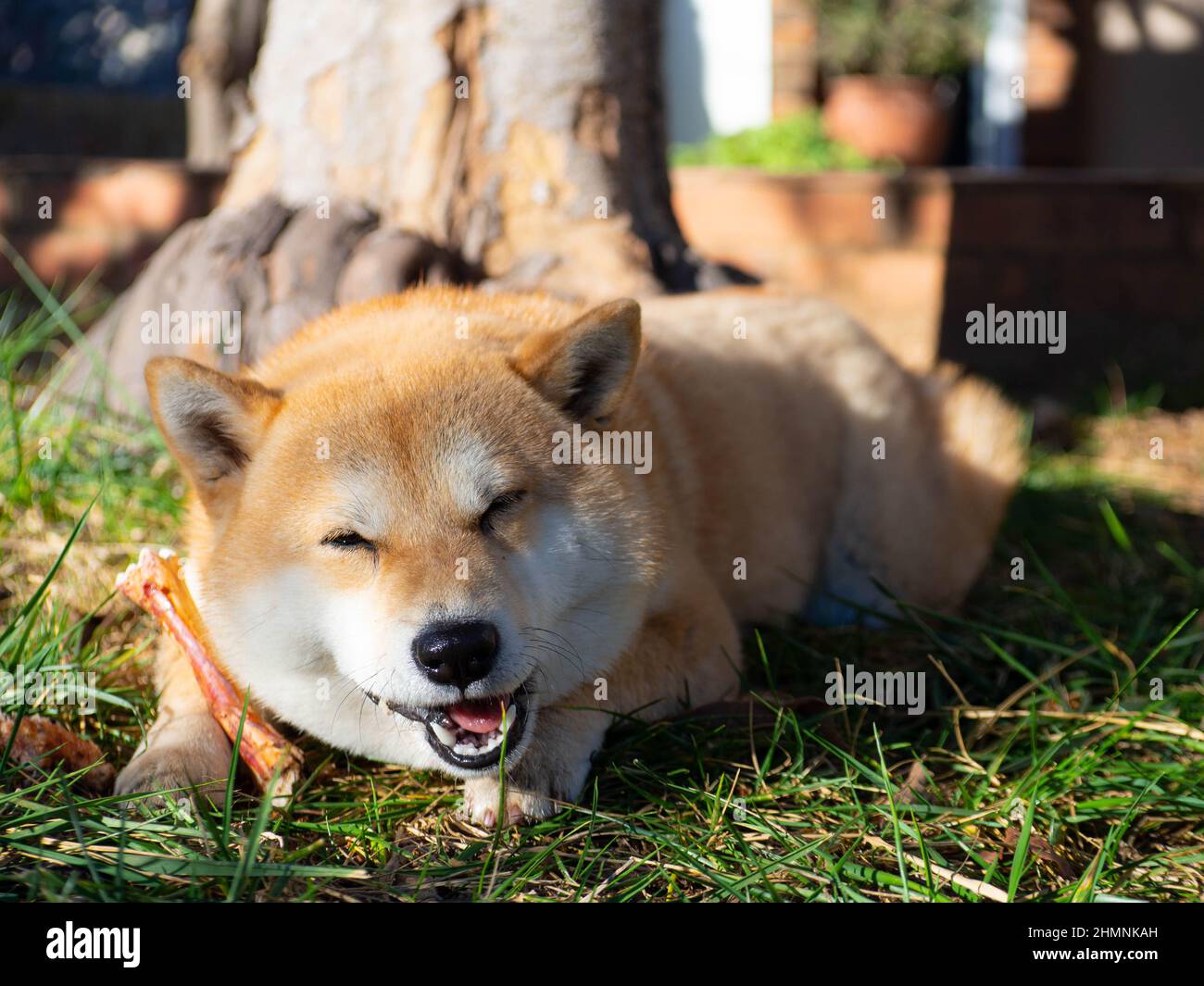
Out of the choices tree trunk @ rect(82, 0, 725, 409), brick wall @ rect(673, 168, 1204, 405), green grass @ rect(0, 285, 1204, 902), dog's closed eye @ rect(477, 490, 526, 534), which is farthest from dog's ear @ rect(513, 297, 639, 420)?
brick wall @ rect(673, 168, 1204, 405)

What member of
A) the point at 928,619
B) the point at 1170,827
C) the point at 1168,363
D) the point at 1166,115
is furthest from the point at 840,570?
the point at 1166,115

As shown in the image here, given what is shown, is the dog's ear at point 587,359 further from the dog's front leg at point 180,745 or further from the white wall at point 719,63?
the white wall at point 719,63

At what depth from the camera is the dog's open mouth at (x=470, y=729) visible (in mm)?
2445

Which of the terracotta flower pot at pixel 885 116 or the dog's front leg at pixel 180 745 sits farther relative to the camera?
the terracotta flower pot at pixel 885 116

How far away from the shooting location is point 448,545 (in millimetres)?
2375

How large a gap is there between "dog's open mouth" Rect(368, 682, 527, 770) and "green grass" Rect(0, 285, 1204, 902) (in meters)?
0.17

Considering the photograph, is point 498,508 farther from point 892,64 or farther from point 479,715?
point 892,64

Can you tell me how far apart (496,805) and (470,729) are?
19 centimetres

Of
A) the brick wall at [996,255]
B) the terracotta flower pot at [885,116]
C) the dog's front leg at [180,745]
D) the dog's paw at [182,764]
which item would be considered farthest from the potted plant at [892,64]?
the dog's paw at [182,764]

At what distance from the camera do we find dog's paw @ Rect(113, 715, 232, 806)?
2484mm

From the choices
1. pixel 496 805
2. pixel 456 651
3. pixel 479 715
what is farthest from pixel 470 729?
pixel 456 651
